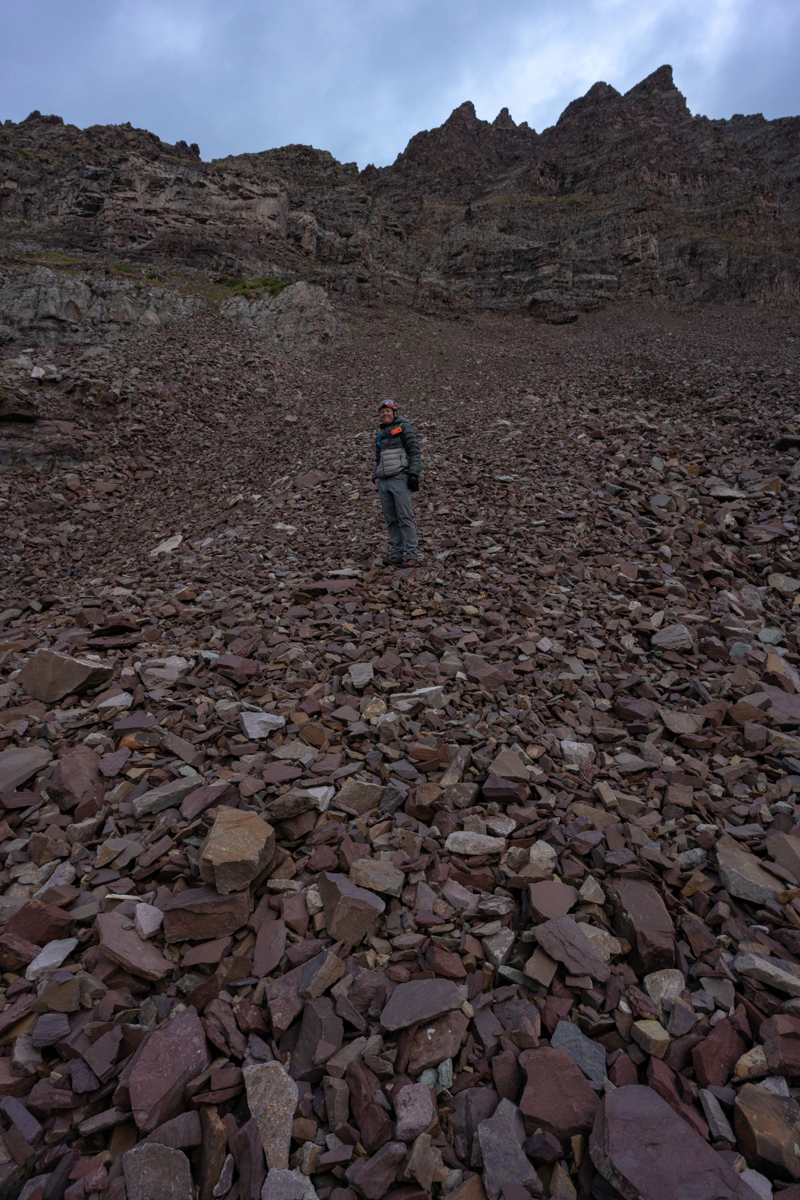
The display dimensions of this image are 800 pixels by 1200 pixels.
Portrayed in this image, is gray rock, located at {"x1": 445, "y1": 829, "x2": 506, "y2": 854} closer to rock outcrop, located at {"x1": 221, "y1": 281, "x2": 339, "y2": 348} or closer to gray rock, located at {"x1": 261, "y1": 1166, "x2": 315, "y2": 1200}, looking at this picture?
gray rock, located at {"x1": 261, "y1": 1166, "x2": 315, "y2": 1200}

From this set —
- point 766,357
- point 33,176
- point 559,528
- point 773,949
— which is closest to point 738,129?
point 766,357

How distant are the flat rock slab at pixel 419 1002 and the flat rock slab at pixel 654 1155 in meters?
0.67

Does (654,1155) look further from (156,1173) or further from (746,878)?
(156,1173)

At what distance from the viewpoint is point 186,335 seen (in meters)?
19.8

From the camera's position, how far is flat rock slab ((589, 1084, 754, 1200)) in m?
1.82

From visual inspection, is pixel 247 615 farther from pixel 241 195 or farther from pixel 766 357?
pixel 241 195

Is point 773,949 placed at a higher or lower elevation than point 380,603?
lower

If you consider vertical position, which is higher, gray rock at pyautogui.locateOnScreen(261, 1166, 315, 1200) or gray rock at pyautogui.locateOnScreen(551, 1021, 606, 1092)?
gray rock at pyautogui.locateOnScreen(261, 1166, 315, 1200)

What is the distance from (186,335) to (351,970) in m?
22.1

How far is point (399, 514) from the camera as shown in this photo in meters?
6.99

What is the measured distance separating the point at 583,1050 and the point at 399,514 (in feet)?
18.5

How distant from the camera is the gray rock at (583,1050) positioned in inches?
86.9

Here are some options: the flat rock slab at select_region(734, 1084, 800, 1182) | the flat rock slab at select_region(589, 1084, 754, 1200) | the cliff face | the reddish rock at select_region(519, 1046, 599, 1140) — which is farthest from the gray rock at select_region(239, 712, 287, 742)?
the cliff face

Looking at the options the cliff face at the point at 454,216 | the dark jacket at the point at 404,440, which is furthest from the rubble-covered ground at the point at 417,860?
the cliff face at the point at 454,216
